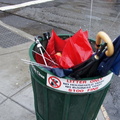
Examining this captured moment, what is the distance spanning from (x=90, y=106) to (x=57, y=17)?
234 inches

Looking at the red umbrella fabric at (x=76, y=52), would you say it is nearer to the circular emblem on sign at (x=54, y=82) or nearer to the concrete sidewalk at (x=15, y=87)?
the circular emblem on sign at (x=54, y=82)

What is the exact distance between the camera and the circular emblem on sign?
5.54 feet

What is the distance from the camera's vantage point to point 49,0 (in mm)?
10180

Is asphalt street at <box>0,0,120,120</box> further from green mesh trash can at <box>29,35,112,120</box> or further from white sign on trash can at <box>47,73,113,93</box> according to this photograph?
white sign on trash can at <box>47,73,113,93</box>

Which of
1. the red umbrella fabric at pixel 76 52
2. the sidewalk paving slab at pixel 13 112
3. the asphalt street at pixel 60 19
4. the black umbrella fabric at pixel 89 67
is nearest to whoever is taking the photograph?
the black umbrella fabric at pixel 89 67

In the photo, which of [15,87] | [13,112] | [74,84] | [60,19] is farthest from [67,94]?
[60,19]

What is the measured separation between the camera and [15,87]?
3355 millimetres

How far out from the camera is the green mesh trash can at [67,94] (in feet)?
5.55

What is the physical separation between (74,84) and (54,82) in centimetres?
18

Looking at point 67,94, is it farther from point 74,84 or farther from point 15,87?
point 15,87

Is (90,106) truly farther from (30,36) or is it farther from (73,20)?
(73,20)

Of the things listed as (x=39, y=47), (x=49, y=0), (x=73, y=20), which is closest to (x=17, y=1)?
(x=49, y=0)

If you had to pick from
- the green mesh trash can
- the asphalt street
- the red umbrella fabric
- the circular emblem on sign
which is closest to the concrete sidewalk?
the asphalt street

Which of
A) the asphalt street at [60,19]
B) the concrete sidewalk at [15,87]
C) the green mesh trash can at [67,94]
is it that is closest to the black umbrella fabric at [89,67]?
the green mesh trash can at [67,94]
